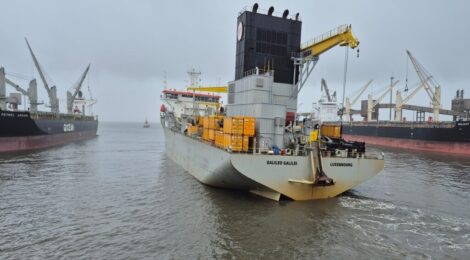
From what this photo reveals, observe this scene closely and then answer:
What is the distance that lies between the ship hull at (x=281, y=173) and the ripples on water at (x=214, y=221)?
2.14 ft

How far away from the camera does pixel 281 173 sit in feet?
52.3

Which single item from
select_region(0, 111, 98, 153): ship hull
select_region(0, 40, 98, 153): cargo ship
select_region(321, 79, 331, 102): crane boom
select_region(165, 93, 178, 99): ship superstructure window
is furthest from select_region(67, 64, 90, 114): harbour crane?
select_region(321, 79, 331, 102): crane boom

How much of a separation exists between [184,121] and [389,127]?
151ft

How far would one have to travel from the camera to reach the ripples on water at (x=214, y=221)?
1091 cm

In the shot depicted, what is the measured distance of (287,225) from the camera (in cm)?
1327

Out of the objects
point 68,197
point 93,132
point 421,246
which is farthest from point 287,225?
point 93,132

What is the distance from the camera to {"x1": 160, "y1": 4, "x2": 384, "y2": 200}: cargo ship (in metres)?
16.1

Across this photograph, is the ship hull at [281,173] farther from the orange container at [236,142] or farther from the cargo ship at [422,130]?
the cargo ship at [422,130]

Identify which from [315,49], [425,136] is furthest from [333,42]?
[425,136]

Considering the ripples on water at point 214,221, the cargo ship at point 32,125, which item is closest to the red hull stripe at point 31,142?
the cargo ship at point 32,125

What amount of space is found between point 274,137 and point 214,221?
6.82 meters

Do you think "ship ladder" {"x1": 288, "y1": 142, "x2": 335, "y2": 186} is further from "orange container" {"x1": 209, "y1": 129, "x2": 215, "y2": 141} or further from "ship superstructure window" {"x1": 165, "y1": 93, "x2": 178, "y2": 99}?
"ship superstructure window" {"x1": 165, "y1": 93, "x2": 178, "y2": 99}

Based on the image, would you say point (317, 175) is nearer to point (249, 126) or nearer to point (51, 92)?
point (249, 126)

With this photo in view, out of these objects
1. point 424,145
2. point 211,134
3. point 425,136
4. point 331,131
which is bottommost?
point 424,145
